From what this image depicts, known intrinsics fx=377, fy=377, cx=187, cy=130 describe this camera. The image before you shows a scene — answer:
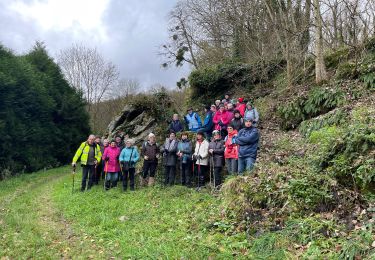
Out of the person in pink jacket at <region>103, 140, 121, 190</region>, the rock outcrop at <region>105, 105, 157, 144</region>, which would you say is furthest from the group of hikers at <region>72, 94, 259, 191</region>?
the rock outcrop at <region>105, 105, 157, 144</region>

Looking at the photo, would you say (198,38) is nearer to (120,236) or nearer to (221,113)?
(221,113)

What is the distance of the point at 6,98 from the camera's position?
21.5 m

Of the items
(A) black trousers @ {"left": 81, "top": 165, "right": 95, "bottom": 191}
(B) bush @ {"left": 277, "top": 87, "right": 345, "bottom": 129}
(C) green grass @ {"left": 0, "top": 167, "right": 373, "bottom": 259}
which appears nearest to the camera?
(C) green grass @ {"left": 0, "top": 167, "right": 373, "bottom": 259}

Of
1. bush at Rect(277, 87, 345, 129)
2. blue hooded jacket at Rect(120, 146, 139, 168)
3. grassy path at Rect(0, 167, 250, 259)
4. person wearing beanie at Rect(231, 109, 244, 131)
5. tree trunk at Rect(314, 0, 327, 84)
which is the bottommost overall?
grassy path at Rect(0, 167, 250, 259)

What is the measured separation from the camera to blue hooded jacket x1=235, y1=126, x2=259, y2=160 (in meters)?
10.9

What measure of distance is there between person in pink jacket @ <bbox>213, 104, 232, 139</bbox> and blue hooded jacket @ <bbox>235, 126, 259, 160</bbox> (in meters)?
3.00

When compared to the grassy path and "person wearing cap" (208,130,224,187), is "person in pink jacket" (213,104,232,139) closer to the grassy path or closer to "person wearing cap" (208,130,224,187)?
"person wearing cap" (208,130,224,187)

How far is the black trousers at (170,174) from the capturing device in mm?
13062

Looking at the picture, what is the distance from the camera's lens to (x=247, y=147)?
11.0 m

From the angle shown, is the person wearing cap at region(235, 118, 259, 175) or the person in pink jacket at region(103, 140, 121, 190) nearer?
the person wearing cap at region(235, 118, 259, 175)

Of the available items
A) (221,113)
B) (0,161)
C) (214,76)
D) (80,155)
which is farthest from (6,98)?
(221,113)

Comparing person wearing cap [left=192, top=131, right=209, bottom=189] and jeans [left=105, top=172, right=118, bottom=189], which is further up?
person wearing cap [left=192, top=131, right=209, bottom=189]

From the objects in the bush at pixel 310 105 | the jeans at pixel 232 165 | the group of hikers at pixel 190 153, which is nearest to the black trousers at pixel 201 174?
the group of hikers at pixel 190 153

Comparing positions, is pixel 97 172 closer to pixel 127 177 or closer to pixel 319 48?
pixel 127 177
